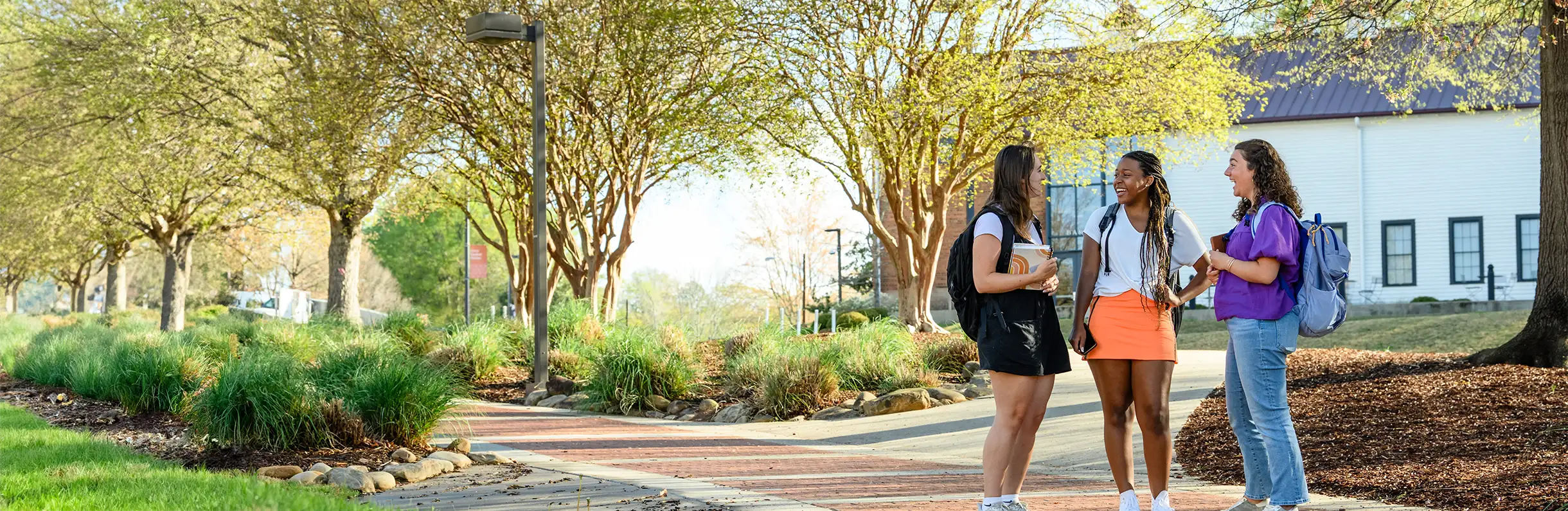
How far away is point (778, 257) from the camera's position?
45.8 metres

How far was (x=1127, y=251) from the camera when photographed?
16.2 ft

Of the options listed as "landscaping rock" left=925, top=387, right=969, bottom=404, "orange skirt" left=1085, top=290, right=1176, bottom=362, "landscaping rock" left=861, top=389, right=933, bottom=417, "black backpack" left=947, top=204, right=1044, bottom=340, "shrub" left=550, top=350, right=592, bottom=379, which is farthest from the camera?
"shrub" left=550, top=350, right=592, bottom=379

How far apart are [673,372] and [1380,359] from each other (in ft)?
23.2

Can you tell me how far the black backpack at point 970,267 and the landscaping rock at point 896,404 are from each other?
19.5 ft

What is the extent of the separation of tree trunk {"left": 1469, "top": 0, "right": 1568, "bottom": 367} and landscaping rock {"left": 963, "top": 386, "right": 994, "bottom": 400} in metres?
4.34

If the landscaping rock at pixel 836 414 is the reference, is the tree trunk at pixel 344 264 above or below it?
above

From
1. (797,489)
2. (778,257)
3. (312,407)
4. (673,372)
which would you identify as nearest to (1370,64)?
(673,372)

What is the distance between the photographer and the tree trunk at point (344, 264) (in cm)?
2531

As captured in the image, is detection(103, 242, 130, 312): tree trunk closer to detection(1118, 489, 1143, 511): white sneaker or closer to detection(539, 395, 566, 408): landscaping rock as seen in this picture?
detection(539, 395, 566, 408): landscaping rock

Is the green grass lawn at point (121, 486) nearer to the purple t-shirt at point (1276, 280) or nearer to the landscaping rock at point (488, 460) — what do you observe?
the landscaping rock at point (488, 460)

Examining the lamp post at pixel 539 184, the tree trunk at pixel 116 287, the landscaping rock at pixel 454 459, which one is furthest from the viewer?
the tree trunk at pixel 116 287

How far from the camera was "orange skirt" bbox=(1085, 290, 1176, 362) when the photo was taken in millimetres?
4863

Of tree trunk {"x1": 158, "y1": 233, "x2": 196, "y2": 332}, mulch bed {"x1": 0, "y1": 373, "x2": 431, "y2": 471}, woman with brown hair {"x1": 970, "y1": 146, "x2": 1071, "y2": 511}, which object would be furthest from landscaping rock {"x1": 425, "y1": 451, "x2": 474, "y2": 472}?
tree trunk {"x1": 158, "y1": 233, "x2": 196, "y2": 332}

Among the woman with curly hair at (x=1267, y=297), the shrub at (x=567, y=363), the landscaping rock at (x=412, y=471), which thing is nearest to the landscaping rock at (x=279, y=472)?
the landscaping rock at (x=412, y=471)
